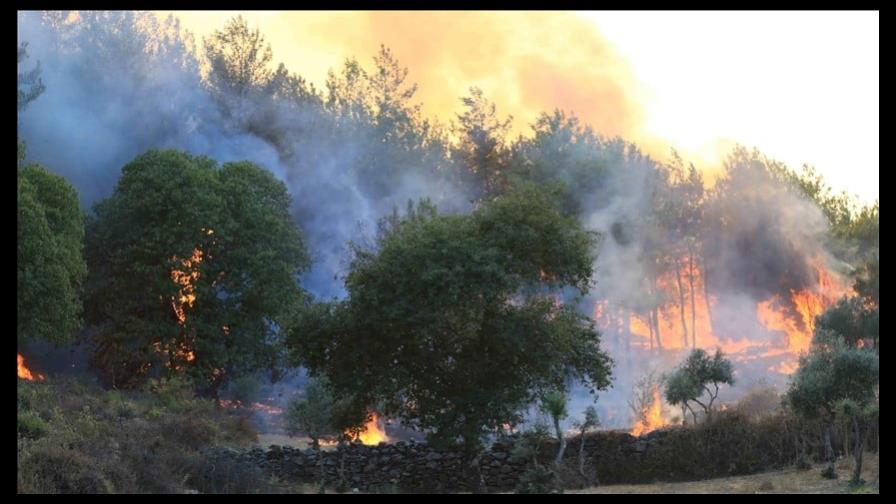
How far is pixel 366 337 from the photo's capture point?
35750 mm

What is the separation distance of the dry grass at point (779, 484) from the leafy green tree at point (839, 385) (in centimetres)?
92

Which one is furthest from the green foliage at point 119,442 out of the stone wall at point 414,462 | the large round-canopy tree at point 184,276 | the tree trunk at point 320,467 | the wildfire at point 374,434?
the large round-canopy tree at point 184,276

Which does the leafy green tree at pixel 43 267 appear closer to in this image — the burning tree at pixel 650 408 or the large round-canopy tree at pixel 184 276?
the large round-canopy tree at pixel 184 276

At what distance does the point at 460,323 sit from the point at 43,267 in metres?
23.9

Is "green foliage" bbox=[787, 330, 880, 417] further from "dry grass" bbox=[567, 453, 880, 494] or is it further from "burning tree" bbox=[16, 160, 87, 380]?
"burning tree" bbox=[16, 160, 87, 380]

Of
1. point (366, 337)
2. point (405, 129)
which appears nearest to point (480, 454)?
point (366, 337)

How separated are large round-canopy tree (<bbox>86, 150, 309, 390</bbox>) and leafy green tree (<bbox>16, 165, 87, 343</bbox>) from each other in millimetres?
4532

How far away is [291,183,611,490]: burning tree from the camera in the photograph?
3478cm

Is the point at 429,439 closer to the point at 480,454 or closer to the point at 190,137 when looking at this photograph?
the point at 480,454

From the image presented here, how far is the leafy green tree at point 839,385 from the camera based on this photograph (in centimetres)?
3228

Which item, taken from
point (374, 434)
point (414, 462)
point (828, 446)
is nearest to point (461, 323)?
point (414, 462)

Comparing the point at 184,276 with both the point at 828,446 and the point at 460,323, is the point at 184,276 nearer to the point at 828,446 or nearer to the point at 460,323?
the point at 460,323

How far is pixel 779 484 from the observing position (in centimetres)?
3362

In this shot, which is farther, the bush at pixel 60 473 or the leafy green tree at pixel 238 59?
the leafy green tree at pixel 238 59
